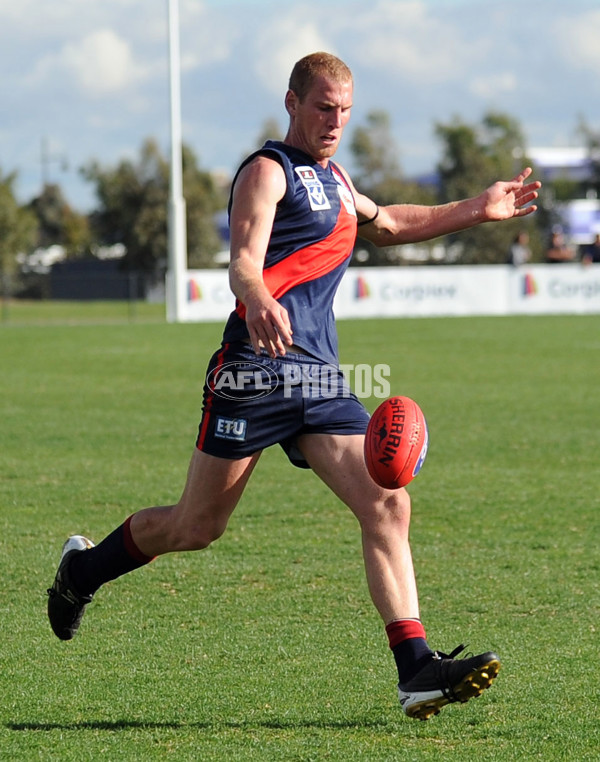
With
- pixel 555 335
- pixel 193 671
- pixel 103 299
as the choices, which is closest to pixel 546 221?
pixel 103 299

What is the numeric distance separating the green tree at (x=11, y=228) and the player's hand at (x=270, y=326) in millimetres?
52806

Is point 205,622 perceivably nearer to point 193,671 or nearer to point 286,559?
point 193,671

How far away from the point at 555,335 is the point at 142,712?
22.1m

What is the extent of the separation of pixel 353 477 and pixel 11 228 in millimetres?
54134

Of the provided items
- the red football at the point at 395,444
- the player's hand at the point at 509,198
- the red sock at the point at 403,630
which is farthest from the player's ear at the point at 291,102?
the red sock at the point at 403,630

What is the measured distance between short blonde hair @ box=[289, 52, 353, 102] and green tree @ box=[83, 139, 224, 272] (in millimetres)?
54056

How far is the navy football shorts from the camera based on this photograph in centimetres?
468

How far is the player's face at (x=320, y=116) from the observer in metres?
4.70

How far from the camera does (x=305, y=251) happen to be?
4.77m

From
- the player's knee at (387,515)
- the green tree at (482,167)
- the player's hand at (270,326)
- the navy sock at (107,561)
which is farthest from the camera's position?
the green tree at (482,167)

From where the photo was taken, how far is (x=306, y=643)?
17.5 feet

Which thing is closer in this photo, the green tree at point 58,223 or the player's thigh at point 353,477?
the player's thigh at point 353,477

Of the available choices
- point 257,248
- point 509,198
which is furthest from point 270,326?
point 509,198

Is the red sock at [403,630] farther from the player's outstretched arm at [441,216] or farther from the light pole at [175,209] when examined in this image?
the light pole at [175,209]
